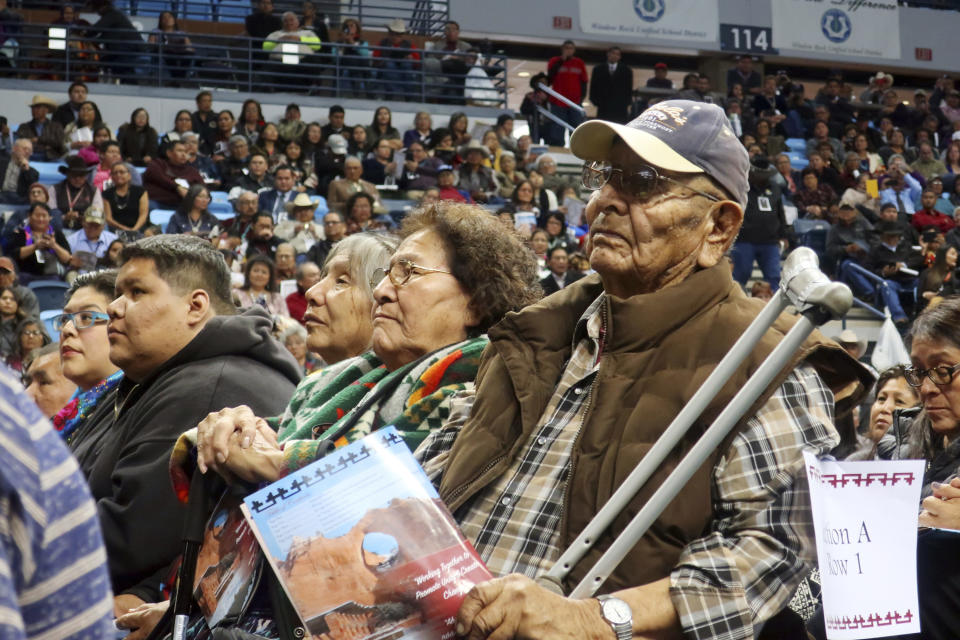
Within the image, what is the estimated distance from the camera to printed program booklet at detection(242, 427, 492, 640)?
1.64m

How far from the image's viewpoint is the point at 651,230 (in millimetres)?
1971

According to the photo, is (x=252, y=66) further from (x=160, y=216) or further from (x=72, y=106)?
(x=160, y=216)

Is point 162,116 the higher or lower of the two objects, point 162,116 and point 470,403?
the higher

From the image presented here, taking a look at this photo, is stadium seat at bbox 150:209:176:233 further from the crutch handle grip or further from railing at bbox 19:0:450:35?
the crutch handle grip

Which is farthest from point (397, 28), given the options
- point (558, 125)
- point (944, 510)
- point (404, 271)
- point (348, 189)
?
point (944, 510)

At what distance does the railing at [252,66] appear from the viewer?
13.6 metres

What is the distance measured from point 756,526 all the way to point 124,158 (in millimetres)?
10858

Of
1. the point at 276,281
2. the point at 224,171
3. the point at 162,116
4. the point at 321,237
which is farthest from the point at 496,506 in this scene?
the point at 162,116

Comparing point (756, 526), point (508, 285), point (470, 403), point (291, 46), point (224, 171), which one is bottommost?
point (756, 526)

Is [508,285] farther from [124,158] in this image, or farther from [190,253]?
[124,158]

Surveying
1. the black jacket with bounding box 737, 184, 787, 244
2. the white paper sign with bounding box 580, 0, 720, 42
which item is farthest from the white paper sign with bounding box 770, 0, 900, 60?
the black jacket with bounding box 737, 184, 787, 244

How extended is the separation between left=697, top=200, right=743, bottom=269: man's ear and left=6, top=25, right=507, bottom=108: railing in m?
12.0

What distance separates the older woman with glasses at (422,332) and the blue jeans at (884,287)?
9622 millimetres

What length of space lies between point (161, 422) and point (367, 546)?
1211mm
